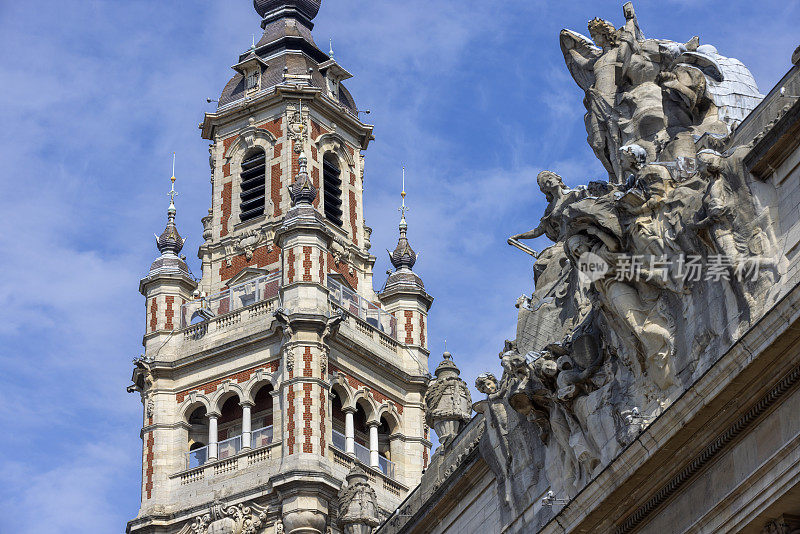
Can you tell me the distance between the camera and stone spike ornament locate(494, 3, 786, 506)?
25.6 meters

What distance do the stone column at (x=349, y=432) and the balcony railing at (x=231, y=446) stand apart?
2.88 meters

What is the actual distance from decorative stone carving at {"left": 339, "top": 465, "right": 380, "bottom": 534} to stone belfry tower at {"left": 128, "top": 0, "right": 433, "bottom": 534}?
16.2m

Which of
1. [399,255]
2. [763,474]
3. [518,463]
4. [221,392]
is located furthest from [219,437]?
[763,474]

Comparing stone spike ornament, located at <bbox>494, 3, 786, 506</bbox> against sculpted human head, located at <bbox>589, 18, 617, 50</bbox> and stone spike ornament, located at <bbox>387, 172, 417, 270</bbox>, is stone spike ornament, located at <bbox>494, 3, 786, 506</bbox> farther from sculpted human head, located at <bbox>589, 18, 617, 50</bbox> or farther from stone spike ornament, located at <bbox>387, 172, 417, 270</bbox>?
stone spike ornament, located at <bbox>387, 172, 417, 270</bbox>

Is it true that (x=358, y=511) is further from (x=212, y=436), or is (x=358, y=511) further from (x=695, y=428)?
(x=212, y=436)

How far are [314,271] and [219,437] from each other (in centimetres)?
735

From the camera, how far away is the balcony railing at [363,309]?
65.9 meters

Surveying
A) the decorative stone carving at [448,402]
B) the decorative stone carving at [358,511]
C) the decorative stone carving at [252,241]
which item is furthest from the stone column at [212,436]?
the decorative stone carving at [448,402]

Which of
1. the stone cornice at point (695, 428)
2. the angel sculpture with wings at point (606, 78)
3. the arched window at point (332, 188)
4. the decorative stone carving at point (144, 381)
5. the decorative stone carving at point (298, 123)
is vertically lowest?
the stone cornice at point (695, 428)

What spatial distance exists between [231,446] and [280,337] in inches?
179

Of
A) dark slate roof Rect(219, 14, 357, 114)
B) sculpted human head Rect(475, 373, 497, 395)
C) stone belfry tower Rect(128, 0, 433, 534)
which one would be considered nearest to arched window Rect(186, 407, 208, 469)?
stone belfry tower Rect(128, 0, 433, 534)

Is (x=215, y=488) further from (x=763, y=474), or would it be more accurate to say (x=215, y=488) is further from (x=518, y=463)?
(x=763, y=474)

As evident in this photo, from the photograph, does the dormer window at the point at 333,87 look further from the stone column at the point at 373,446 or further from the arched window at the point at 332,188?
the stone column at the point at 373,446

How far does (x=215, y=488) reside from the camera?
201ft
